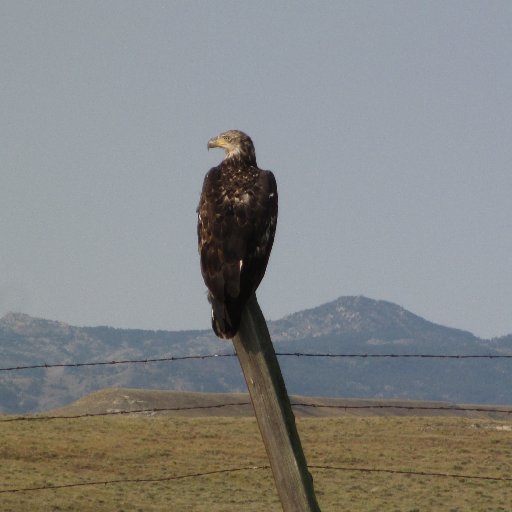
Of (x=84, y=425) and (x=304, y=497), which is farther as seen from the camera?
(x=84, y=425)

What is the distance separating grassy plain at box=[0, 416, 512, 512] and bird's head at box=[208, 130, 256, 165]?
30.2 m

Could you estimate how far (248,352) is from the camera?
734 cm

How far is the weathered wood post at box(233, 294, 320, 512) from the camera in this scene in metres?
7.33

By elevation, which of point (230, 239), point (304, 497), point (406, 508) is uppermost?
point (230, 239)

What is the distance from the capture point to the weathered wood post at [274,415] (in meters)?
7.33

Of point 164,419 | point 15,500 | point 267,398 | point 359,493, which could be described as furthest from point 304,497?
point 164,419

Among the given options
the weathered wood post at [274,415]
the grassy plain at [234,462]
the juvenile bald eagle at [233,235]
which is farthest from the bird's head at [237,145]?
the grassy plain at [234,462]

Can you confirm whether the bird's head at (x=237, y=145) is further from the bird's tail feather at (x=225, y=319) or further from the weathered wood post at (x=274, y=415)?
the weathered wood post at (x=274, y=415)

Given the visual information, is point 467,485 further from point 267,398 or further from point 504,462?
point 267,398

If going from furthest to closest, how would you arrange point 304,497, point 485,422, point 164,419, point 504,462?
point 485,422, point 164,419, point 504,462, point 304,497

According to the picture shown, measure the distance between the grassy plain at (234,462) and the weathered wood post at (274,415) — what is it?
31.2 meters

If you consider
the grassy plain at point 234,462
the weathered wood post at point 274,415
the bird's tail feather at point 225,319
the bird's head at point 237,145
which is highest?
the bird's head at point 237,145

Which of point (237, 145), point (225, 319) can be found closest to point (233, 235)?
point (225, 319)

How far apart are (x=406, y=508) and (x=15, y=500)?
1471 cm
